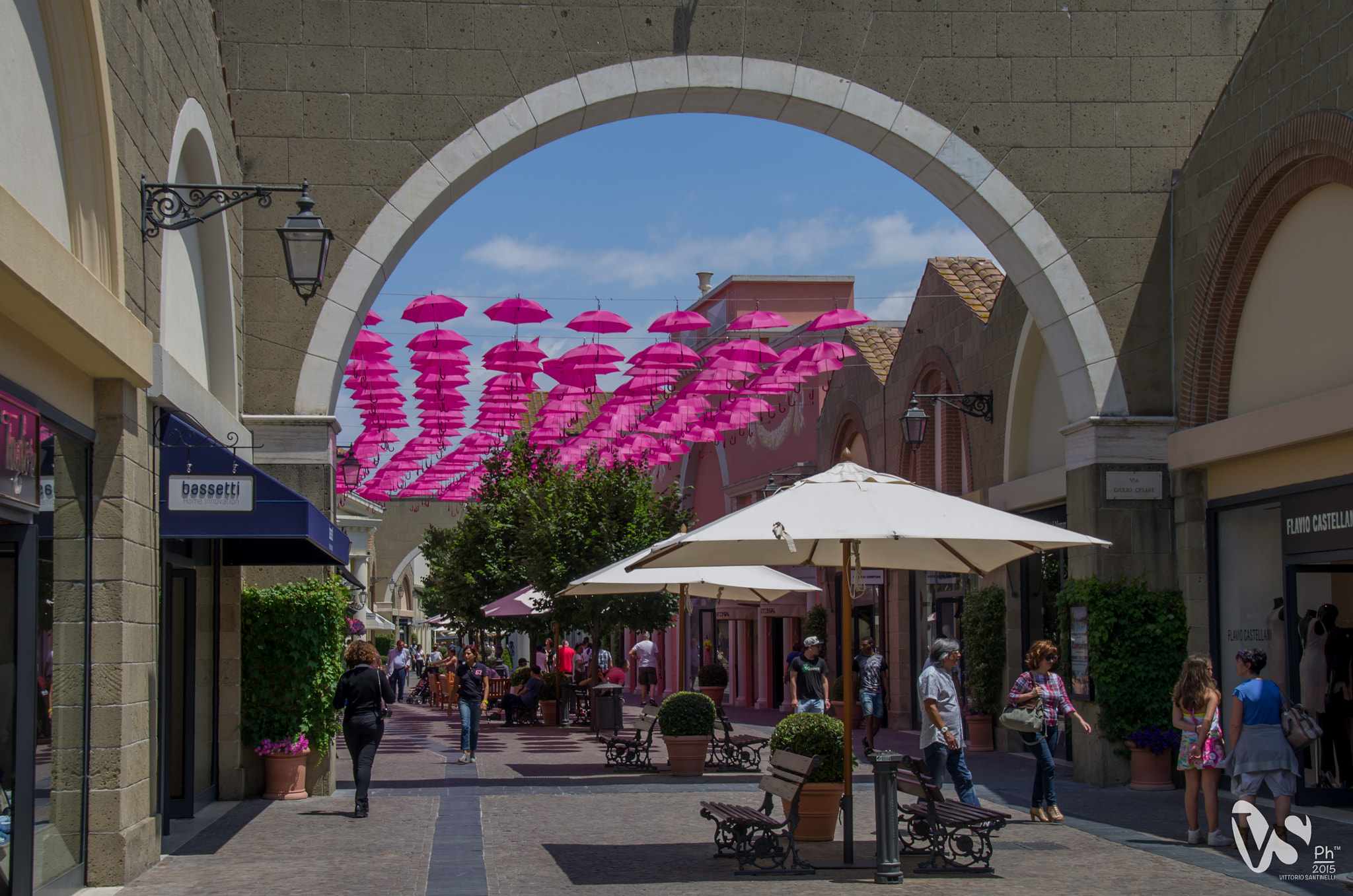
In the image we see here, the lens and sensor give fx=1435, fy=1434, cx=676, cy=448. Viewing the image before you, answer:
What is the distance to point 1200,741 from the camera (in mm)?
10297

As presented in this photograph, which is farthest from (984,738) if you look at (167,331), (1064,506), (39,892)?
(39,892)

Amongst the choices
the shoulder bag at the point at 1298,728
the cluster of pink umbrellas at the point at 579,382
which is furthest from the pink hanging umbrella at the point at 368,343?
the shoulder bag at the point at 1298,728

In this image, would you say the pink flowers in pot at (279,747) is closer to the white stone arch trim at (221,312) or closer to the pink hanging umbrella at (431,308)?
the white stone arch trim at (221,312)

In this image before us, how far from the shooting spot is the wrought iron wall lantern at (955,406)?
1941 centimetres

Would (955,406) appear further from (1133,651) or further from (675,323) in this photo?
(1133,651)

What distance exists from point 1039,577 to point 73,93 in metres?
14.1

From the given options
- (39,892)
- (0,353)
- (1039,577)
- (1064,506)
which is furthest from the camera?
(1039,577)

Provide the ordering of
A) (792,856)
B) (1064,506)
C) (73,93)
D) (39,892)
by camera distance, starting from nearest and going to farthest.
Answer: (39,892)
(73,93)
(792,856)
(1064,506)

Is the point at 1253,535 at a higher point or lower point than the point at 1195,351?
lower

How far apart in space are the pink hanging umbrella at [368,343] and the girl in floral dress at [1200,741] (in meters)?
13.6

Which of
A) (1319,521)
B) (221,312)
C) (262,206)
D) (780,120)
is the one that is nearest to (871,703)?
(1319,521)

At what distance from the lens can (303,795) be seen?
1348cm

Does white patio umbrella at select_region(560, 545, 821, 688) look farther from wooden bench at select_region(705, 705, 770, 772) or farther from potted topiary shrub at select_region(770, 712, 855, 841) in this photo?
potted topiary shrub at select_region(770, 712, 855, 841)

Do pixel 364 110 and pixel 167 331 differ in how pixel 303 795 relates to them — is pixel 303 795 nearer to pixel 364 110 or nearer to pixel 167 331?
pixel 167 331
